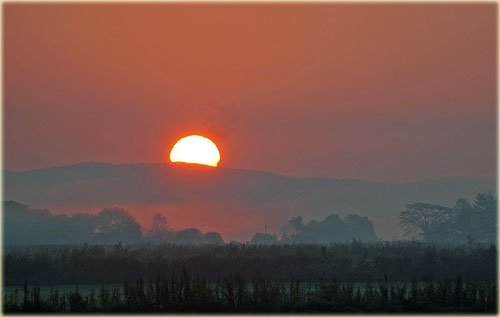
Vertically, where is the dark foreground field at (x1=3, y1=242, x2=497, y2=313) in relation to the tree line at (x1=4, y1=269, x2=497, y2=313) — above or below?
above

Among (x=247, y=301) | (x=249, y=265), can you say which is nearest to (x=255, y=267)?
(x=249, y=265)

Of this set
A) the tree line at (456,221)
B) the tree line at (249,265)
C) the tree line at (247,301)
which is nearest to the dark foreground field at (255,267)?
the tree line at (249,265)

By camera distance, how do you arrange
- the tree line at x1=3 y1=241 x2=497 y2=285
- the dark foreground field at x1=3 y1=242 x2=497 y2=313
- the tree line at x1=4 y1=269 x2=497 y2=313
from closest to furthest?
the tree line at x1=4 y1=269 x2=497 y2=313
the dark foreground field at x1=3 y1=242 x2=497 y2=313
the tree line at x1=3 y1=241 x2=497 y2=285

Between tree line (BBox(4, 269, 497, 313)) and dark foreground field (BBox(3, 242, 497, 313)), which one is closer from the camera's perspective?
tree line (BBox(4, 269, 497, 313))

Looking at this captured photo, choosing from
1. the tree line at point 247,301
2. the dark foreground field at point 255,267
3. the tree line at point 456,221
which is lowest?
the tree line at point 247,301

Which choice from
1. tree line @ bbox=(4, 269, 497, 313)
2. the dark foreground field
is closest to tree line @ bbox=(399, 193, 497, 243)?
the dark foreground field

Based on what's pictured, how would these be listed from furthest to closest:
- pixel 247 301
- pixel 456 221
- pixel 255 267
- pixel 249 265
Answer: pixel 456 221
pixel 249 265
pixel 255 267
pixel 247 301

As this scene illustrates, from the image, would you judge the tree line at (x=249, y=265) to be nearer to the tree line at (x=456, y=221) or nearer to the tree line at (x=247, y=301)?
the tree line at (x=247, y=301)

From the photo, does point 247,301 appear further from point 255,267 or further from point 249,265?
point 249,265

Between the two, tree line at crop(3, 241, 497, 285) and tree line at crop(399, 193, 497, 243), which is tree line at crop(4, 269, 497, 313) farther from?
tree line at crop(399, 193, 497, 243)

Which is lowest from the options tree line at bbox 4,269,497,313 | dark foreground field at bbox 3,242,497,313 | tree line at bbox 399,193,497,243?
tree line at bbox 4,269,497,313

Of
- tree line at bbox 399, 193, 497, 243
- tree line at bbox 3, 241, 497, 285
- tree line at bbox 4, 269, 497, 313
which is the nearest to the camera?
tree line at bbox 4, 269, 497, 313

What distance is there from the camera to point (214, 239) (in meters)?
124

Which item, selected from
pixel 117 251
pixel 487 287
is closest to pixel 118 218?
pixel 117 251
